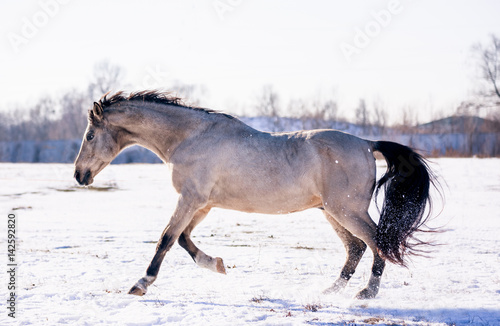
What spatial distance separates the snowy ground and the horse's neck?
1718 mm

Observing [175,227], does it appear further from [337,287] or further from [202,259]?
[337,287]

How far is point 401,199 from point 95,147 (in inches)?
150

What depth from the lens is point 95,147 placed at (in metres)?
5.79

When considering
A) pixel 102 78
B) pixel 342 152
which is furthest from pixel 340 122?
pixel 342 152

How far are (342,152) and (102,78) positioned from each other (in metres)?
64.8

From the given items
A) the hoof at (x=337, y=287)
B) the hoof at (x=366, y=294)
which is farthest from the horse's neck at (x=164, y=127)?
the hoof at (x=366, y=294)

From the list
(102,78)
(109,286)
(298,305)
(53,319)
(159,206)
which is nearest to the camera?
(53,319)

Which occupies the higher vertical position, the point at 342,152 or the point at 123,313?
the point at 342,152

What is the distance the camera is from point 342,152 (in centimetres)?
529

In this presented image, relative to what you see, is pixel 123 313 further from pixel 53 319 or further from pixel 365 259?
pixel 365 259

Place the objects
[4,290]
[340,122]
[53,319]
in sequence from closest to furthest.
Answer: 1. [53,319]
2. [4,290]
3. [340,122]

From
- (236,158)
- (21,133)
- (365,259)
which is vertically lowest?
(21,133)

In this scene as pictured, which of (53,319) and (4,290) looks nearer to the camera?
(53,319)

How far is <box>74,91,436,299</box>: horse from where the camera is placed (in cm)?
519
